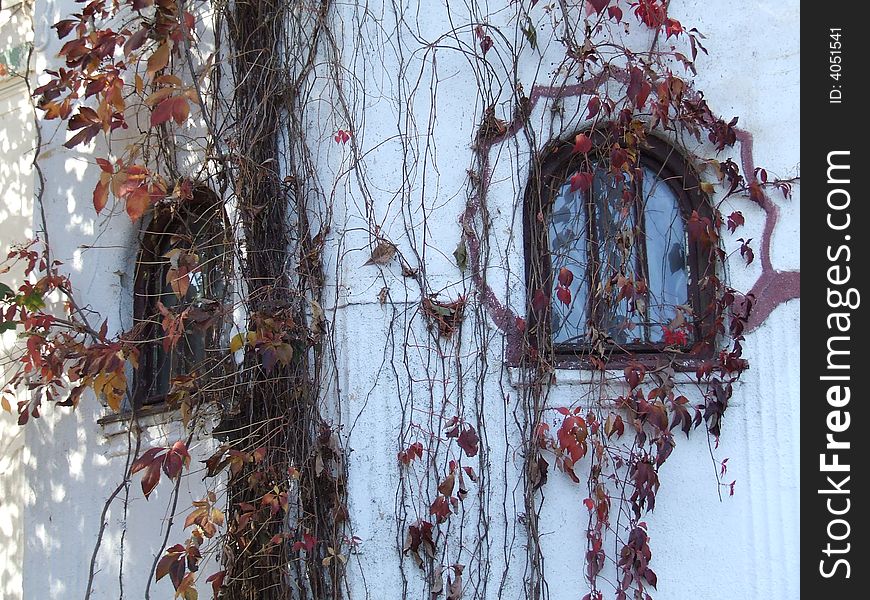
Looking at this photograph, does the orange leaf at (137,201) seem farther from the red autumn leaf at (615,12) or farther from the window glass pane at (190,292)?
the red autumn leaf at (615,12)

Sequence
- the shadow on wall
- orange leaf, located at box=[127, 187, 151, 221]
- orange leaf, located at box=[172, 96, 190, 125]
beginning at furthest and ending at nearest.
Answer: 1. the shadow on wall
2. orange leaf, located at box=[127, 187, 151, 221]
3. orange leaf, located at box=[172, 96, 190, 125]

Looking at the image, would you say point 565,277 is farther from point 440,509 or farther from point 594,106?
point 440,509

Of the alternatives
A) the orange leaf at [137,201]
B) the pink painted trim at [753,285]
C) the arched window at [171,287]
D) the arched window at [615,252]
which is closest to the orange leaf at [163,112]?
the orange leaf at [137,201]

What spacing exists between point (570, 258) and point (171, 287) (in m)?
1.63

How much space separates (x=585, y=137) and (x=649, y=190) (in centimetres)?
41

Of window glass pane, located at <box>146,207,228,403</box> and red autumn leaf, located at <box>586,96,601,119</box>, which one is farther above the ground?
red autumn leaf, located at <box>586,96,601,119</box>

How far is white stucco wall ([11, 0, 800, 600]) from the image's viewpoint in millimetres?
3416

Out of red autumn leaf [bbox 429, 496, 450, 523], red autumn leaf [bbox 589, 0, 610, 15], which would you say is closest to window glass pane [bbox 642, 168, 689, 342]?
red autumn leaf [bbox 589, 0, 610, 15]

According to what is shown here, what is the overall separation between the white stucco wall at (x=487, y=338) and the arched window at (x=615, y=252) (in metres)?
0.11

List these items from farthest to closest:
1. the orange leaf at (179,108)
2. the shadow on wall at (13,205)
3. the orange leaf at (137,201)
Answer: the shadow on wall at (13,205) < the orange leaf at (137,201) < the orange leaf at (179,108)

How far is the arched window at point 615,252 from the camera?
141 inches

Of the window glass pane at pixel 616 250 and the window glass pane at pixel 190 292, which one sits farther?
the window glass pane at pixel 190 292

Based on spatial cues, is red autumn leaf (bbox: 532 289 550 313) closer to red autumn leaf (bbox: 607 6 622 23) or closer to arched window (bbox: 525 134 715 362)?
arched window (bbox: 525 134 715 362)

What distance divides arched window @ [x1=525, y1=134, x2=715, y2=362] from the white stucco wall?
0.37 ft
